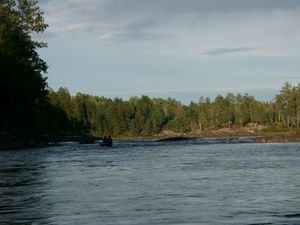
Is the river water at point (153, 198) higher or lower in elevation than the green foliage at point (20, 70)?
lower

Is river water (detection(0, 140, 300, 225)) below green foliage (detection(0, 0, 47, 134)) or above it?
below

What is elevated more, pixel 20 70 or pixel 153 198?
pixel 20 70

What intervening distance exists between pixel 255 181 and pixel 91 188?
635 centimetres

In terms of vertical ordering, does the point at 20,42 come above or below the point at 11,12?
below

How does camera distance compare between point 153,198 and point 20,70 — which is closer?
point 153,198

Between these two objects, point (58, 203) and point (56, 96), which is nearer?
point (58, 203)

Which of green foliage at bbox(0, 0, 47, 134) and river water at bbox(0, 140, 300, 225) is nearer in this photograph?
river water at bbox(0, 140, 300, 225)

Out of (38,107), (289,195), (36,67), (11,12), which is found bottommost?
(289,195)

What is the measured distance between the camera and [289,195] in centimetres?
1739

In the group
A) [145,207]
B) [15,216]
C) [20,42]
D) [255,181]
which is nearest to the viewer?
[15,216]

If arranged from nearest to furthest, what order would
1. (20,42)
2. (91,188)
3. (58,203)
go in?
(58,203) → (91,188) → (20,42)

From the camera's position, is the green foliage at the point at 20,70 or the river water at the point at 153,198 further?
the green foliage at the point at 20,70

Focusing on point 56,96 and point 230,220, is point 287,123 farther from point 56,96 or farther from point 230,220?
point 230,220

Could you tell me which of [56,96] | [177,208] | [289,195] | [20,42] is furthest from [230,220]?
→ [56,96]
